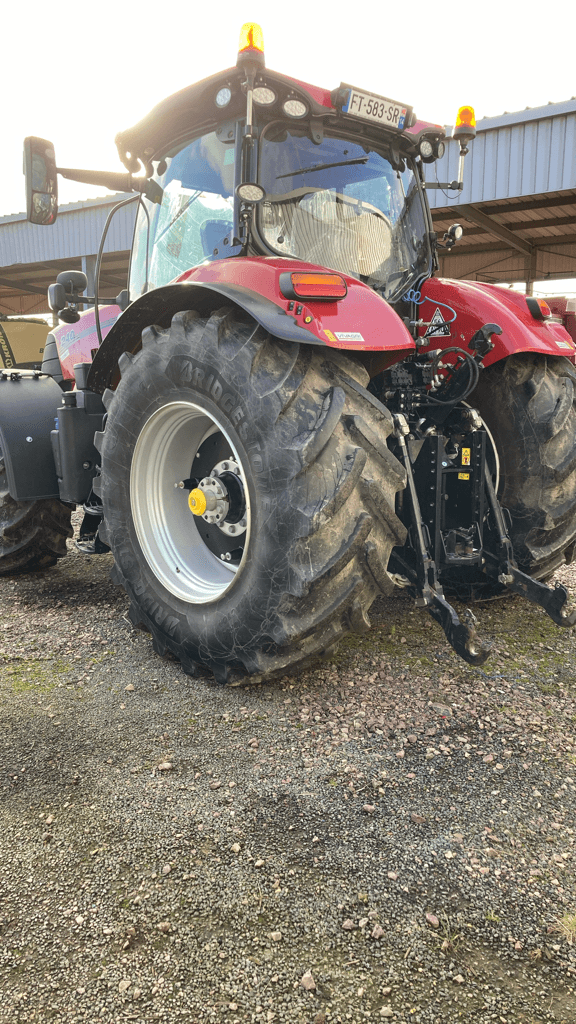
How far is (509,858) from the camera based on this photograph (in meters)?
1.69

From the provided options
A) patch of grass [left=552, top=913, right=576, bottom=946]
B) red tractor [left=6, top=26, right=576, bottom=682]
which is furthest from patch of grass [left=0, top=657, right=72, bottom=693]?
patch of grass [left=552, top=913, right=576, bottom=946]

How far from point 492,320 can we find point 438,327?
248mm

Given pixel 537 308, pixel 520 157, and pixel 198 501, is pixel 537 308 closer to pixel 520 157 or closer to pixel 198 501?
pixel 198 501

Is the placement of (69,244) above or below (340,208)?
above

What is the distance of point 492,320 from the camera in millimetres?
3070

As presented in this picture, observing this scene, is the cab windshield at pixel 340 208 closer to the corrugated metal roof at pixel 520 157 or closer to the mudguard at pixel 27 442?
the mudguard at pixel 27 442

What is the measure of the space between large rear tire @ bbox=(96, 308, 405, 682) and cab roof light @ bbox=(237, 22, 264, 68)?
912 mm

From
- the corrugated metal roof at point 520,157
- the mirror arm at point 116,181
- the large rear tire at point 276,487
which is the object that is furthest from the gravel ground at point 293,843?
the corrugated metal roof at point 520,157

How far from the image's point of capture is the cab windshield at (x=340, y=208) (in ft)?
9.07

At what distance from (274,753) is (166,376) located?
57.3 inches

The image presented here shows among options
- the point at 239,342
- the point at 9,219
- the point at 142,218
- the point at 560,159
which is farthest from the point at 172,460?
the point at 9,219

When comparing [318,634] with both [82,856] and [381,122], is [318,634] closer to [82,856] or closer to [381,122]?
[82,856]

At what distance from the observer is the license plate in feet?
9.12

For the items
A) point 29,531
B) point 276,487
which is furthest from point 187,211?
point 29,531
